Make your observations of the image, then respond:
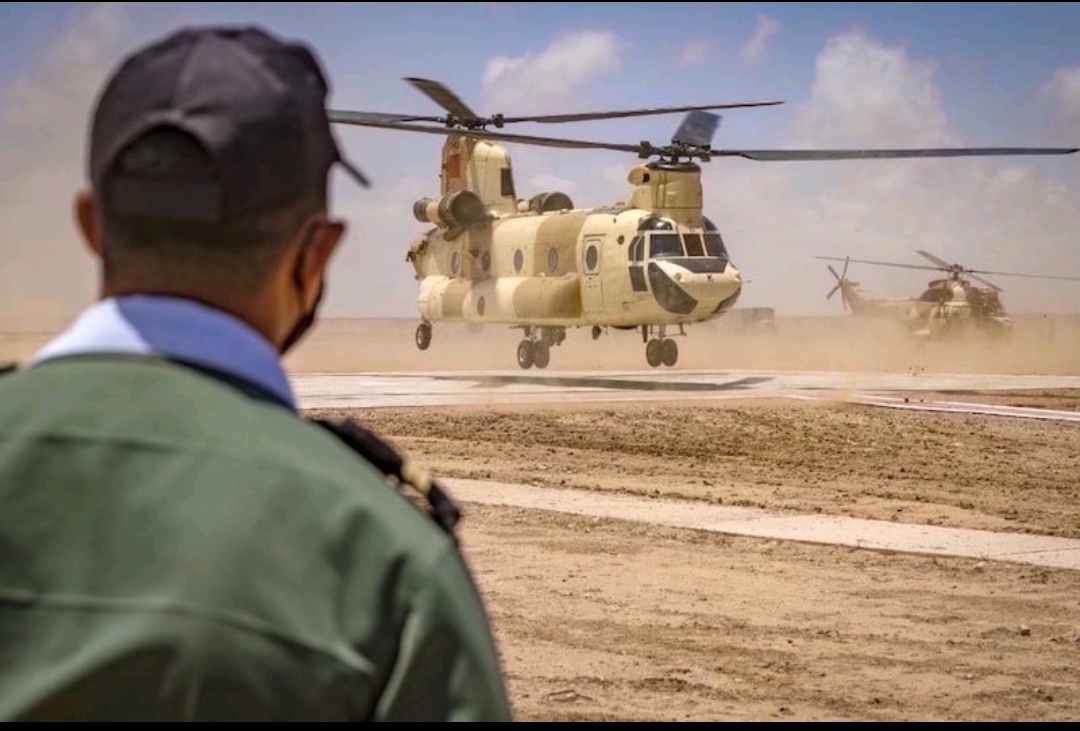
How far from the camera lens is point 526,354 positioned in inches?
1249

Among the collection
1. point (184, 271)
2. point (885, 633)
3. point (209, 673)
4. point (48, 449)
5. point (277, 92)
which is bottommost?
point (885, 633)

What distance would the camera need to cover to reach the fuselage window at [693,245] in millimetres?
27438

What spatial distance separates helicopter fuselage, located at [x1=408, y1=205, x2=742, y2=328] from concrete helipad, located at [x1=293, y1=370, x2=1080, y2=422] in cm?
109

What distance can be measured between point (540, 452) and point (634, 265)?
35.6 feet

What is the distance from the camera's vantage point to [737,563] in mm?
10594

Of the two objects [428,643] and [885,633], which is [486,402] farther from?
[428,643]

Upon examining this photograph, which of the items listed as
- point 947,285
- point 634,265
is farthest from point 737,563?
point 947,285

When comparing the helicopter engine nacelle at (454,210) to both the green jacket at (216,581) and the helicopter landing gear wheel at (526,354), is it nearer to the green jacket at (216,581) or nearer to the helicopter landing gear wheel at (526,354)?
the helicopter landing gear wheel at (526,354)

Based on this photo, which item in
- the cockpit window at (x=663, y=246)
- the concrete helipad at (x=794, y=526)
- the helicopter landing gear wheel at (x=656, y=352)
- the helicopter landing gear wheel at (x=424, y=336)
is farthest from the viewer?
the helicopter landing gear wheel at (x=424, y=336)

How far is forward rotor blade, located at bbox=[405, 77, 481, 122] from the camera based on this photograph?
27.7 meters

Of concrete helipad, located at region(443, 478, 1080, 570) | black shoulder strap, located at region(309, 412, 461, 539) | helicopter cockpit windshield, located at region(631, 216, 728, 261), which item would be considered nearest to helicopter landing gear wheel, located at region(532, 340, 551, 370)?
helicopter cockpit windshield, located at region(631, 216, 728, 261)

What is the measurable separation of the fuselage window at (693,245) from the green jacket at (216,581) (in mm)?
25991

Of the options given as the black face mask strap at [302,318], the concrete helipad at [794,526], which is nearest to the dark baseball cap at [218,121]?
the black face mask strap at [302,318]

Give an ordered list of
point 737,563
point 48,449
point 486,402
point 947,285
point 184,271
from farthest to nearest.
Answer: point 947,285, point 486,402, point 737,563, point 184,271, point 48,449
